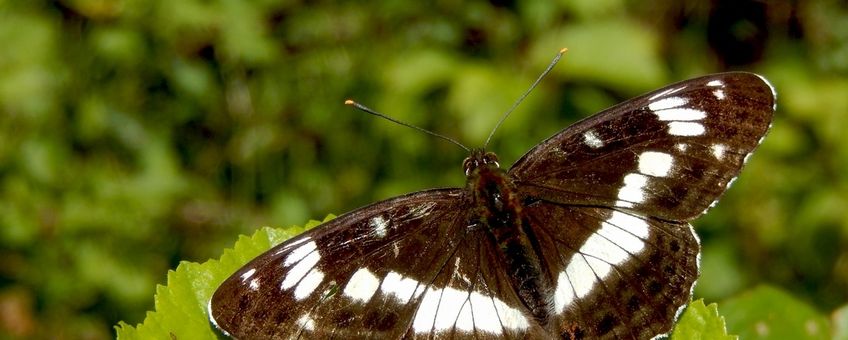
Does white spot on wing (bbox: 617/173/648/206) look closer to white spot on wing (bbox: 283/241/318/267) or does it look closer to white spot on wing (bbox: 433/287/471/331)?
white spot on wing (bbox: 433/287/471/331)

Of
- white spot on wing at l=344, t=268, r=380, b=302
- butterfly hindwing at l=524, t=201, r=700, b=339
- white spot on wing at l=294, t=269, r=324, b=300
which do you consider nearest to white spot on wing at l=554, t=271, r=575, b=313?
butterfly hindwing at l=524, t=201, r=700, b=339

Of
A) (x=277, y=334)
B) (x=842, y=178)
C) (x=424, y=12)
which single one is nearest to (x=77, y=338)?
(x=424, y=12)

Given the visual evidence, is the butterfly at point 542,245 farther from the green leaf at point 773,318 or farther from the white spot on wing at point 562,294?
the green leaf at point 773,318

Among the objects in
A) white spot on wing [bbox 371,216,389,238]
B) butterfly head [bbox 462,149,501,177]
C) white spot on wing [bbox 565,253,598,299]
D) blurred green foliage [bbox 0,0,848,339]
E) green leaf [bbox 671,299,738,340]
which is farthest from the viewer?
blurred green foliage [bbox 0,0,848,339]

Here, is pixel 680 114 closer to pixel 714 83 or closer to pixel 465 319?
pixel 714 83

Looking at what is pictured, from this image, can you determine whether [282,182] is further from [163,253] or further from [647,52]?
[647,52]

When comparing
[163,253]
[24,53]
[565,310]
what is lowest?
[565,310]

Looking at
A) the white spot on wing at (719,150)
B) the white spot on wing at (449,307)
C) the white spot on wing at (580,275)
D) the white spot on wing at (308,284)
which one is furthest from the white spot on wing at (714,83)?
the white spot on wing at (308,284)
